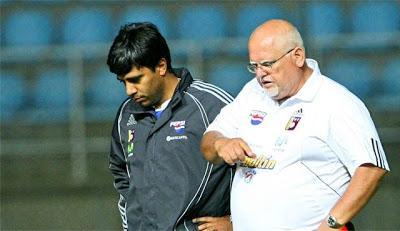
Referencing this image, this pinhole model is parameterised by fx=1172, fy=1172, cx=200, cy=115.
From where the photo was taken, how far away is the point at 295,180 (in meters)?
4.30

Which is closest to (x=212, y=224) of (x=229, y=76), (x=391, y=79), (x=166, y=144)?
(x=166, y=144)

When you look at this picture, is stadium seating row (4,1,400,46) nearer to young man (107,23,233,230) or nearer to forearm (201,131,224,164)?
young man (107,23,233,230)

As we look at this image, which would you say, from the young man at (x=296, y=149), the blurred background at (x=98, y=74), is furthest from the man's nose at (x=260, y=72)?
the blurred background at (x=98, y=74)

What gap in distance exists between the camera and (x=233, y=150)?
4266mm

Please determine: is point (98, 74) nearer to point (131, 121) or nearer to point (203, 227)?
point (131, 121)

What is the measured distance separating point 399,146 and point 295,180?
5007 mm

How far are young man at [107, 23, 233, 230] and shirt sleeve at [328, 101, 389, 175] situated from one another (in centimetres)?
69

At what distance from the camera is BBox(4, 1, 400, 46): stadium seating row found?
34.7 ft

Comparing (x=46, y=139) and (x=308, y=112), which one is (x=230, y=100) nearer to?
(x=308, y=112)

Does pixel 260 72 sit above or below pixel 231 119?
above

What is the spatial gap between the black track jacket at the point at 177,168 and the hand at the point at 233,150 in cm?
47

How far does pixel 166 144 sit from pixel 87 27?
621 centimetres

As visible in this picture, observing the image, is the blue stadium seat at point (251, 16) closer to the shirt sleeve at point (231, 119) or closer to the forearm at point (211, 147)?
the shirt sleeve at point (231, 119)

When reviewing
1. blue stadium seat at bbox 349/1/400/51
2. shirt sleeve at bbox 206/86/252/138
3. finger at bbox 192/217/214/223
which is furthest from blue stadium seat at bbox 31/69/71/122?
shirt sleeve at bbox 206/86/252/138
